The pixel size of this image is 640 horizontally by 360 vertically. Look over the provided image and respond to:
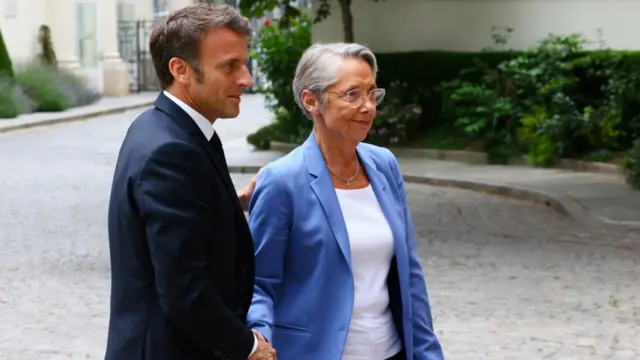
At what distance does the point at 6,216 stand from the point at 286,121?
9202 millimetres

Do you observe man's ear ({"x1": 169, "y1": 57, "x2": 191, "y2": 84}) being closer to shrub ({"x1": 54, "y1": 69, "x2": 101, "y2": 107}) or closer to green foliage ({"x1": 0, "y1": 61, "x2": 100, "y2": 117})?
green foliage ({"x1": 0, "y1": 61, "x2": 100, "y2": 117})

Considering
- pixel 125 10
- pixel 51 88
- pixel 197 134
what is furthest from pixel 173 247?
pixel 125 10

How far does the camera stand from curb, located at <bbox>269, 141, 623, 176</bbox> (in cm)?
1795

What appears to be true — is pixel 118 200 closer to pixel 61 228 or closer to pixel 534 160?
pixel 61 228

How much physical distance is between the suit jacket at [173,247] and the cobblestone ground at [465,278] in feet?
15.1

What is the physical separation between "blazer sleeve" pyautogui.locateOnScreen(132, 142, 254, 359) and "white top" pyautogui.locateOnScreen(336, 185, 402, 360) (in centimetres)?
81

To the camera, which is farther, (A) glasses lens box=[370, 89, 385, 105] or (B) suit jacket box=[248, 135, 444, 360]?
(A) glasses lens box=[370, 89, 385, 105]

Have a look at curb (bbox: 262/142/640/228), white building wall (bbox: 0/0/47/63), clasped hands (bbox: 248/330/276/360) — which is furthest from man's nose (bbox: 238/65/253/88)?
white building wall (bbox: 0/0/47/63)

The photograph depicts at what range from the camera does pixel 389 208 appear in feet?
13.3

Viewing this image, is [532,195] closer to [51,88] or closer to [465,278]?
[465,278]

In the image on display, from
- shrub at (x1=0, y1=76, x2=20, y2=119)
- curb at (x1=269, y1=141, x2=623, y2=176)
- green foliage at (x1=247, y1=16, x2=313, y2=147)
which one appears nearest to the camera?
curb at (x1=269, y1=141, x2=623, y2=176)

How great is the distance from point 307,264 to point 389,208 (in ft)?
0.99

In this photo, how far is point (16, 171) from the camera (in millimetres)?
18969

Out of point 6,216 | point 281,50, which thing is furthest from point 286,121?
point 6,216
